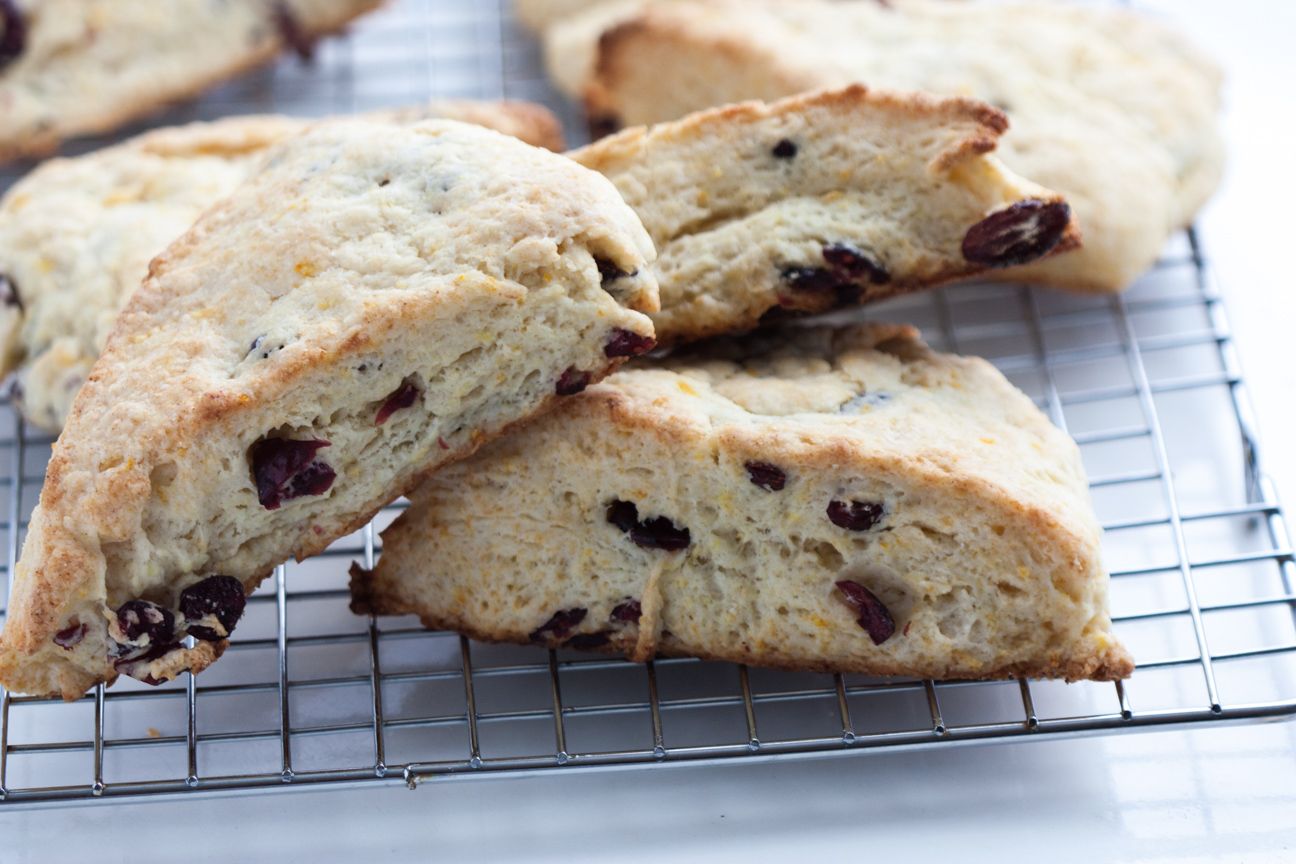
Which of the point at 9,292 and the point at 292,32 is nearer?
the point at 9,292

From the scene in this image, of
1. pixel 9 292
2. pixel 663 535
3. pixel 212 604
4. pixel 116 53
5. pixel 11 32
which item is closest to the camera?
pixel 212 604

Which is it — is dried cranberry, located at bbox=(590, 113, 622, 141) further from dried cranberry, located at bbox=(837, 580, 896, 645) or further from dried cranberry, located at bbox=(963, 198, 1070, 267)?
dried cranberry, located at bbox=(837, 580, 896, 645)

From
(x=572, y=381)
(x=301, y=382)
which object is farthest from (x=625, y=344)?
(x=301, y=382)

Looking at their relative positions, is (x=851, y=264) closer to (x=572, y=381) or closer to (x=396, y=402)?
(x=572, y=381)

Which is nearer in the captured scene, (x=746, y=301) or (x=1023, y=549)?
(x=1023, y=549)

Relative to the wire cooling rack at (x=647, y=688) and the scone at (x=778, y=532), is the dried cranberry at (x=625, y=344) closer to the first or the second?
the scone at (x=778, y=532)

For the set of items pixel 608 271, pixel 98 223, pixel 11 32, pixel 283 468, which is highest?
pixel 11 32

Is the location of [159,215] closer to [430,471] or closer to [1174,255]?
[430,471]

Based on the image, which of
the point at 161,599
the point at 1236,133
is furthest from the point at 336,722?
the point at 1236,133
